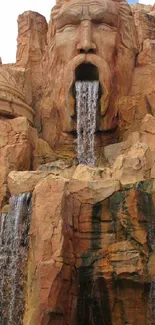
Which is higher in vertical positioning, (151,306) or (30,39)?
(30,39)

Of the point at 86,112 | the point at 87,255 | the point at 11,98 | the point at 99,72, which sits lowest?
the point at 87,255

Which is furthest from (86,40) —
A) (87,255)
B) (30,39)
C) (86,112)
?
(87,255)

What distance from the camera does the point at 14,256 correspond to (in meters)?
11.0

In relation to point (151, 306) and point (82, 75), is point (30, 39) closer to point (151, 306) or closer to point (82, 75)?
point (82, 75)

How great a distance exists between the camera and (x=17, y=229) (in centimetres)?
1123

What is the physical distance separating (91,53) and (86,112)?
1333 mm

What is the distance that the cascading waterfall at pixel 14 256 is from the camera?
10.7 m

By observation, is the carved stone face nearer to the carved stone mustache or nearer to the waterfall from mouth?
the carved stone mustache

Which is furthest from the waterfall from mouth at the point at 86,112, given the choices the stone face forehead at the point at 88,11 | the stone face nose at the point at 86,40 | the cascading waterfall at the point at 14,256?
the cascading waterfall at the point at 14,256

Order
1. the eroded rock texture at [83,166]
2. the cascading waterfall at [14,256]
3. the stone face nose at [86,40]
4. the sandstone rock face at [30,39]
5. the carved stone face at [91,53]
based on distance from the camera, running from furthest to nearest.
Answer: the sandstone rock face at [30,39] → the carved stone face at [91,53] → the stone face nose at [86,40] → the cascading waterfall at [14,256] → the eroded rock texture at [83,166]

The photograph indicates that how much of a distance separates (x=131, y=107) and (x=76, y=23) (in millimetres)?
2301

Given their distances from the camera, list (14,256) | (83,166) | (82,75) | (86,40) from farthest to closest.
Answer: (82,75) → (86,40) → (83,166) → (14,256)

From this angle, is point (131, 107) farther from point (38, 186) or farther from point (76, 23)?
point (38, 186)

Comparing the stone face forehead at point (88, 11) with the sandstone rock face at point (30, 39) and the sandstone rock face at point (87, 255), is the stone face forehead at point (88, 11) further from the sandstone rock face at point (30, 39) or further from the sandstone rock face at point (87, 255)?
the sandstone rock face at point (87, 255)
